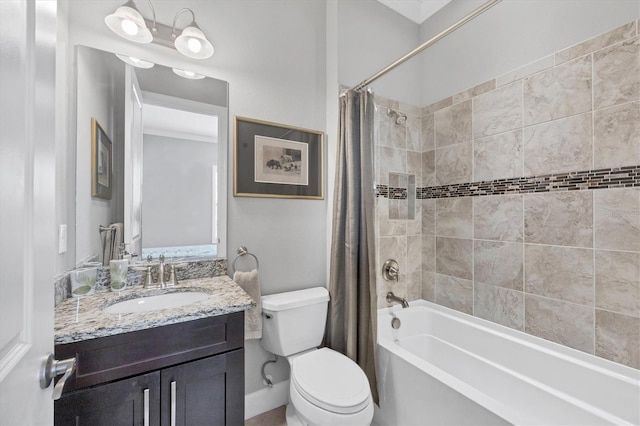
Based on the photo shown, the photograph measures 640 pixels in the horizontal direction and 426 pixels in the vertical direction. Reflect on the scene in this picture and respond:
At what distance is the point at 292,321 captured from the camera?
168cm

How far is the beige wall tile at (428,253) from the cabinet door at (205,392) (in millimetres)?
1714

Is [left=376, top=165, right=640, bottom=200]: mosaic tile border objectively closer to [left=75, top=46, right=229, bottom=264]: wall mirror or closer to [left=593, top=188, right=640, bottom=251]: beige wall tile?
[left=593, top=188, right=640, bottom=251]: beige wall tile

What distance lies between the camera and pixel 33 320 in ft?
1.71

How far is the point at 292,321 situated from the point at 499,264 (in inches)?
55.9

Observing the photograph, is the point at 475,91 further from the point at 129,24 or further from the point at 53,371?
the point at 53,371

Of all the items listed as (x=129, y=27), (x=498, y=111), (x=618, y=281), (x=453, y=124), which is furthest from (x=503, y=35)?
(x=129, y=27)

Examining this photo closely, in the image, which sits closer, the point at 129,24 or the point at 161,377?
the point at 161,377

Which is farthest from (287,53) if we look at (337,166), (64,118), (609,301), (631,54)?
(609,301)

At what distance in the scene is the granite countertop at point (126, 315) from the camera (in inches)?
36.7

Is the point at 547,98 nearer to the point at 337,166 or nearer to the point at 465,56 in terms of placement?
the point at 465,56

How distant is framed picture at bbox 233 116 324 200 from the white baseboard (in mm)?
1261

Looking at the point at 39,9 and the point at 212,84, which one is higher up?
the point at 212,84

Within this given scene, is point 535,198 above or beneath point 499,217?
above

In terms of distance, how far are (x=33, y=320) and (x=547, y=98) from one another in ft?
7.79
